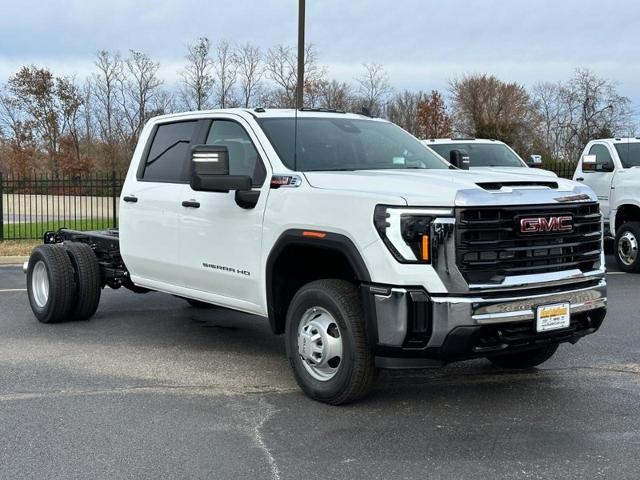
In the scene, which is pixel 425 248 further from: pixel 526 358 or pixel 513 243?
pixel 526 358

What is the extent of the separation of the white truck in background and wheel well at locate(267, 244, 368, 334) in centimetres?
762

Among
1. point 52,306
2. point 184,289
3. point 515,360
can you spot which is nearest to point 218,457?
point 184,289

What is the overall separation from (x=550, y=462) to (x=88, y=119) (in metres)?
41.8

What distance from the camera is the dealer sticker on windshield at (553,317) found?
4.40m

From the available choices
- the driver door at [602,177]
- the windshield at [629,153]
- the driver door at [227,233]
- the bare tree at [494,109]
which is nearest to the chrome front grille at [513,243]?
the driver door at [227,233]

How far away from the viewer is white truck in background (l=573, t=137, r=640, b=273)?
442 inches

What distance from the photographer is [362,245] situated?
434 cm

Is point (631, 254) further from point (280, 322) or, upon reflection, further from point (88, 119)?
point (88, 119)

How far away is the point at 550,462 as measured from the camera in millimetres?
3822

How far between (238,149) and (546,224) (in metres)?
2.43

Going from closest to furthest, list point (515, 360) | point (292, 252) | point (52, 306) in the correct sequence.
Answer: point (292, 252)
point (515, 360)
point (52, 306)

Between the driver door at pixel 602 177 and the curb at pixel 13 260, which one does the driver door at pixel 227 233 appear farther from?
the curb at pixel 13 260

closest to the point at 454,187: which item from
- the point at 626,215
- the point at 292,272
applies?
the point at 292,272

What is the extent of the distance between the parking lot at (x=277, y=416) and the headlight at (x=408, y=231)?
3.47ft
